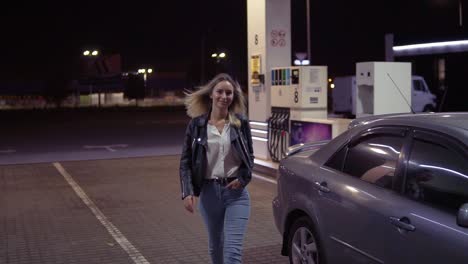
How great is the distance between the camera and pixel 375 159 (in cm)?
444

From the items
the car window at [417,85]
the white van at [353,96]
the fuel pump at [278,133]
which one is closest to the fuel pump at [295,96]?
the fuel pump at [278,133]

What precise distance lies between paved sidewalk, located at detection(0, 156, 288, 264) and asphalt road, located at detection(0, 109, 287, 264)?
0.01 metres

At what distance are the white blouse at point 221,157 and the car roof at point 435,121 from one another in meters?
1.06

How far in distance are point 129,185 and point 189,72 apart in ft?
232

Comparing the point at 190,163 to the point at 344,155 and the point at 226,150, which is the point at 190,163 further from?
the point at 344,155

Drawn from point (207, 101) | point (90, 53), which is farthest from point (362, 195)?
point (90, 53)

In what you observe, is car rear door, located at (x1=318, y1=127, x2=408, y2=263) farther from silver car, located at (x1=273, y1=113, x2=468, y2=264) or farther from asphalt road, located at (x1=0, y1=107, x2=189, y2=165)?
asphalt road, located at (x1=0, y1=107, x2=189, y2=165)

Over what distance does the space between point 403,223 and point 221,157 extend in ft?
4.74

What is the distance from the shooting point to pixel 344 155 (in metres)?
4.75

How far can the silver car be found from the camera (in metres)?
3.55

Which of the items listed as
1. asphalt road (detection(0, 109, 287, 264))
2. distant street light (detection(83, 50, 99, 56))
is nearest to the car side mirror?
asphalt road (detection(0, 109, 287, 264))

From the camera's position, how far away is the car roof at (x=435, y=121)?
12.4 feet

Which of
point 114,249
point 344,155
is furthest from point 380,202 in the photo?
point 114,249

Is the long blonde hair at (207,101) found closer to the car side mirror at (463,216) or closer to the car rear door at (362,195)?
the car rear door at (362,195)
